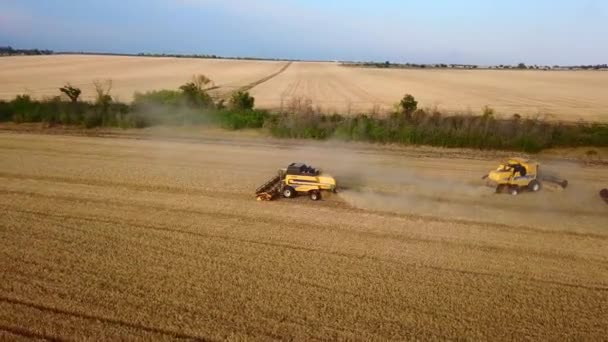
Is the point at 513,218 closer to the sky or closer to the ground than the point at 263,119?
closer to the ground

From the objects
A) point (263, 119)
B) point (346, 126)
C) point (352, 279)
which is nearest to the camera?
point (352, 279)

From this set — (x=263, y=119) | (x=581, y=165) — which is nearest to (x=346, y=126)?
(x=263, y=119)

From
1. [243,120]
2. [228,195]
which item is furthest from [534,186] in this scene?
[243,120]

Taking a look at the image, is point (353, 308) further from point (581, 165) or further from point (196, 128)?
point (196, 128)

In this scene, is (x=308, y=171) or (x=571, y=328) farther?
(x=308, y=171)

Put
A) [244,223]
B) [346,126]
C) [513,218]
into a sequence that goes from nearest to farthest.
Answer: [244,223], [513,218], [346,126]

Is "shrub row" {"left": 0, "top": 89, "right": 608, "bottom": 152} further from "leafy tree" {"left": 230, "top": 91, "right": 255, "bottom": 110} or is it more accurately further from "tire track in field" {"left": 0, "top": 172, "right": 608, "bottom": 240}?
"tire track in field" {"left": 0, "top": 172, "right": 608, "bottom": 240}

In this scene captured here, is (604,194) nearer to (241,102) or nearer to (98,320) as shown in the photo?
(98,320)
